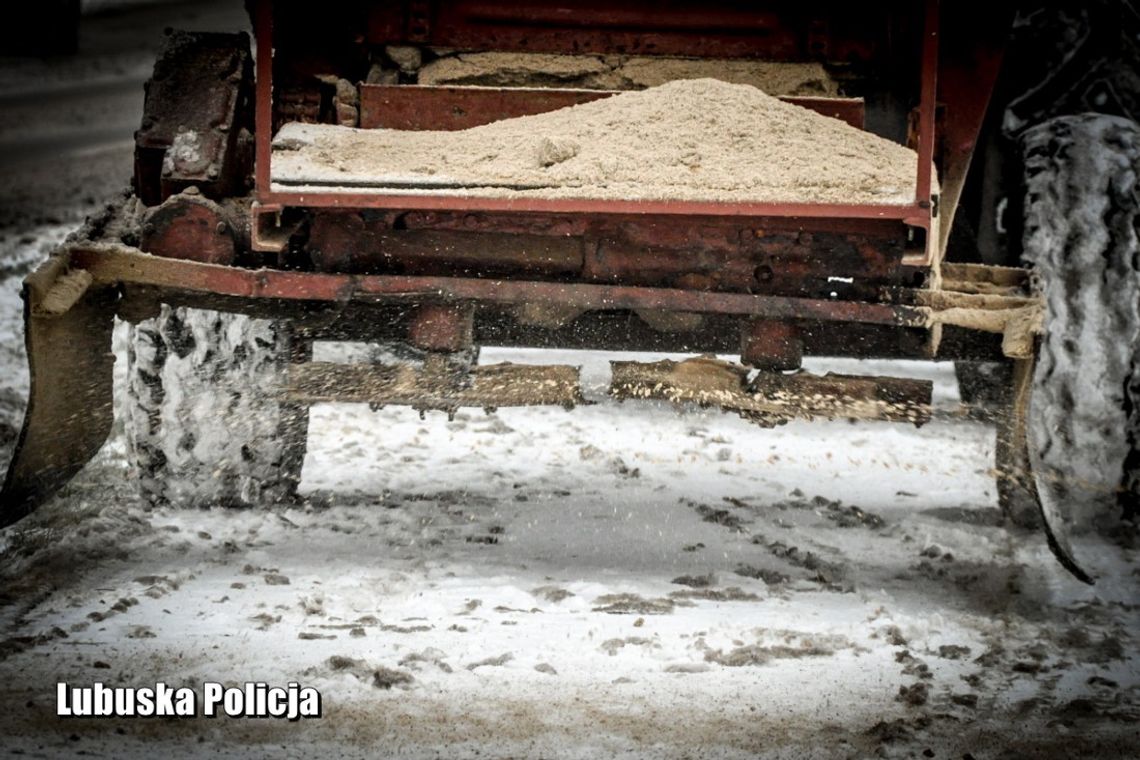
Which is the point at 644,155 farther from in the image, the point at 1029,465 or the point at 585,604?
the point at 1029,465

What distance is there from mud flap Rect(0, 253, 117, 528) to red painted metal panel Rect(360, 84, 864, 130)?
37.8 inches

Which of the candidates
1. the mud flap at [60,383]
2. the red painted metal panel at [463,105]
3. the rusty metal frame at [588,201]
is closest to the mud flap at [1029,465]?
the rusty metal frame at [588,201]

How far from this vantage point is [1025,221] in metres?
3.81

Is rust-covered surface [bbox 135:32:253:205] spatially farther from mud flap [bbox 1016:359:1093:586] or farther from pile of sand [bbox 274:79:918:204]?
mud flap [bbox 1016:359:1093:586]

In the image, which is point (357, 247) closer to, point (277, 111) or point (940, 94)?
point (277, 111)

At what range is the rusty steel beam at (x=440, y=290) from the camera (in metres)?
3.34

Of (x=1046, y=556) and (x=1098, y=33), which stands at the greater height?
(x=1098, y=33)

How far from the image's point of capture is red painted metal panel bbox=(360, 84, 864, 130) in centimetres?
391

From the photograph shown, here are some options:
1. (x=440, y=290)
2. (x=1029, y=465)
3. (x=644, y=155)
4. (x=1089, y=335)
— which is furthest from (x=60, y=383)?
(x=1089, y=335)

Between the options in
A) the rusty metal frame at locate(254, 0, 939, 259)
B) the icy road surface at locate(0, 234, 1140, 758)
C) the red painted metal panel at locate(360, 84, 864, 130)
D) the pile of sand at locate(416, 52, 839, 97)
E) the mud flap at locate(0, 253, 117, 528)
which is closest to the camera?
the icy road surface at locate(0, 234, 1140, 758)

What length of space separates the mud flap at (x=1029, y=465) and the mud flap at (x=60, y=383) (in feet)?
7.85

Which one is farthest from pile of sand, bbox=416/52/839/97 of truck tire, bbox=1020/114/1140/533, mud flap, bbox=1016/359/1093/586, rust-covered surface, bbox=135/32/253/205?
mud flap, bbox=1016/359/1093/586

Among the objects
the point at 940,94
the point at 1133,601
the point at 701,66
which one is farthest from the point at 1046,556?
the point at 701,66

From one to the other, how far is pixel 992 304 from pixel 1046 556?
2.89 feet
